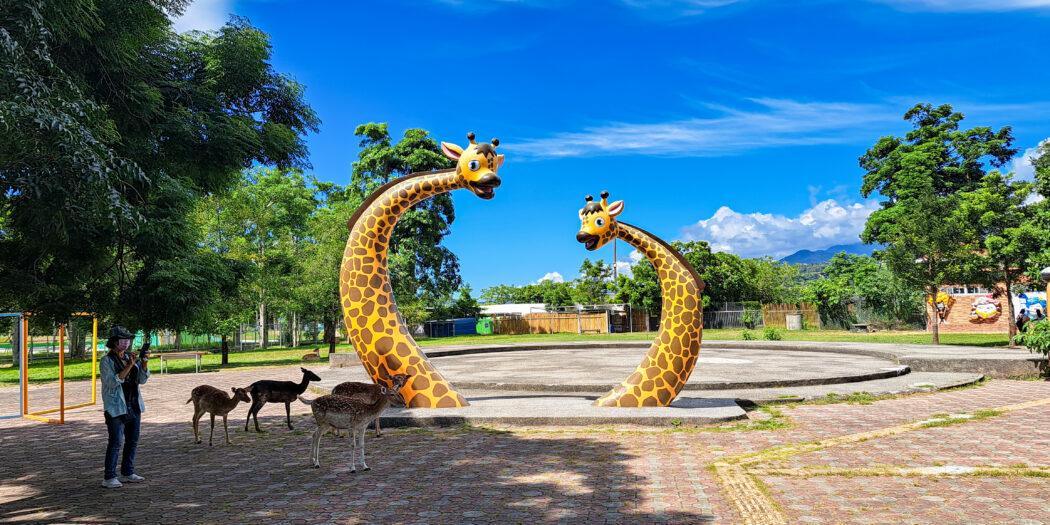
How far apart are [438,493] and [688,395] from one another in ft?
25.4

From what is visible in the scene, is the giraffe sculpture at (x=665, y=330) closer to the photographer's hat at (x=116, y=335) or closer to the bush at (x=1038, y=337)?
the photographer's hat at (x=116, y=335)

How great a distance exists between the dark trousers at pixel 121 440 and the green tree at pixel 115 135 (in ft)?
6.56

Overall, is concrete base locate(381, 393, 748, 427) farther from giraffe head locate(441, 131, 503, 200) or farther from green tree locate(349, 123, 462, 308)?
green tree locate(349, 123, 462, 308)

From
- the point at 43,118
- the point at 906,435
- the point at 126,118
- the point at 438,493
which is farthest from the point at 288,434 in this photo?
the point at 906,435

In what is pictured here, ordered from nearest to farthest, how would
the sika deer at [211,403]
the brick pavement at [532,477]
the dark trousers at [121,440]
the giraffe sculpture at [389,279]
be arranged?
the brick pavement at [532,477]
the dark trousers at [121,440]
the sika deer at [211,403]
the giraffe sculpture at [389,279]

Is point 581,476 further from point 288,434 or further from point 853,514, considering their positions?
point 288,434

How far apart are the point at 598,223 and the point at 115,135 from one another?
21.9 ft

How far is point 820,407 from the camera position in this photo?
11.4 m

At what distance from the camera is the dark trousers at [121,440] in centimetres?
648

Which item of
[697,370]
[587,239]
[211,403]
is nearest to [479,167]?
[587,239]

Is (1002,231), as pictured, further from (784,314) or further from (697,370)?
(784,314)

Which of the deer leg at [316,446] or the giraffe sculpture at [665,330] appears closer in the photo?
the deer leg at [316,446]

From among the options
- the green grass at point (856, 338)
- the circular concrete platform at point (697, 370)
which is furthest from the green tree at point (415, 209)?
the circular concrete platform at point (697, 370)

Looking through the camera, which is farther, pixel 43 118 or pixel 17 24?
pixel 17 24
